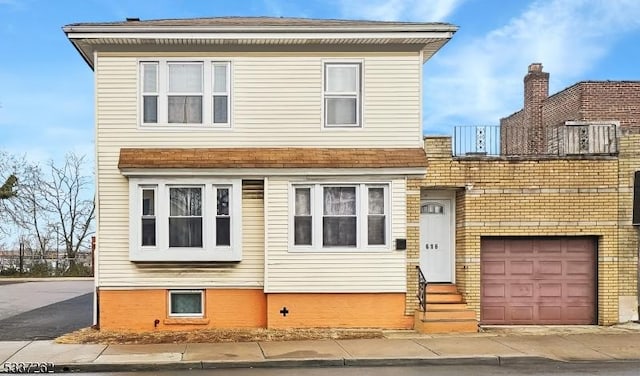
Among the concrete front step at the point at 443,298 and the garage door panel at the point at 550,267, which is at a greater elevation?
the garage door panel at the point at 550,267

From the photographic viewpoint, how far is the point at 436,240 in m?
16.6

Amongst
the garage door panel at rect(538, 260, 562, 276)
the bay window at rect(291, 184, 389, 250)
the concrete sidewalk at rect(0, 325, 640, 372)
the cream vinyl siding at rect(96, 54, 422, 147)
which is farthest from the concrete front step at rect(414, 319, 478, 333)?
the cream vinyl siding at rect(96, 54, 422, 147)

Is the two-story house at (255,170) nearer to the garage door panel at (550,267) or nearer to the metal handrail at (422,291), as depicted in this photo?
the metal handrail at (422,291)

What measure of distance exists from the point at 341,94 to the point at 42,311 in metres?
11.3

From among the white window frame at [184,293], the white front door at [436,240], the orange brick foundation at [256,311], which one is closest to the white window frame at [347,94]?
the white front door at [436,240]

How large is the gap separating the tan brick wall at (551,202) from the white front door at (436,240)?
714 mm

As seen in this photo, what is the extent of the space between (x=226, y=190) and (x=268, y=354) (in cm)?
428

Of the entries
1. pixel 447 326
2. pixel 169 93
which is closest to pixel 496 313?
pixel 447 326

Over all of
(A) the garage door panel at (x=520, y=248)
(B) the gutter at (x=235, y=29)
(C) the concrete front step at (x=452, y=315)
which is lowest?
(C) the concrete front step at (x=452, y=315)

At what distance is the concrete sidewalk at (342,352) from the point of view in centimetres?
1170

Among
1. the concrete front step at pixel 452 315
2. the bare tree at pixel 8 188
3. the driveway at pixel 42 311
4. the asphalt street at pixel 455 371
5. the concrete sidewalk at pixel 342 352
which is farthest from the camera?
the bare tree at pixel 8 188

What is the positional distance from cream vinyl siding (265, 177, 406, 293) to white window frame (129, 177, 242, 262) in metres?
0.75

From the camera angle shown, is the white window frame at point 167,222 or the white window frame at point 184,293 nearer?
the white window frame at point 167,222

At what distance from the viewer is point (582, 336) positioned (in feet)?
47.3
